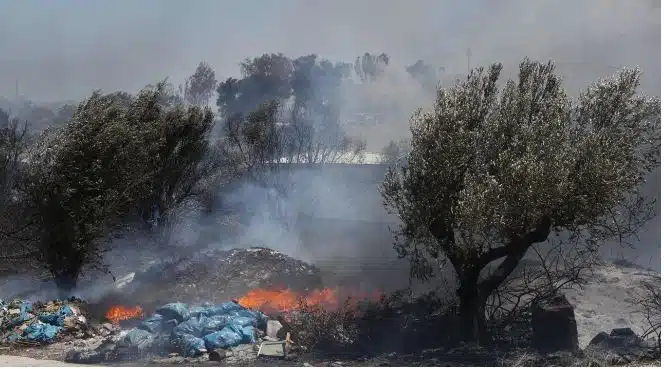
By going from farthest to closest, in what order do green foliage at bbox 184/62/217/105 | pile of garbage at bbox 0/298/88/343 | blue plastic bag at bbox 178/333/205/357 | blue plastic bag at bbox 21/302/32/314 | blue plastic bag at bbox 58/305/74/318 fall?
green foliage at bbox 184/62/217/105 < blue plastic bag at bbox 21/302/32/314 < blue plastic bag at bbox 58/305/74/318 < pile of garbage at bbox 0/298/88/343 < blue plastic bag at bbox 178/333/205/357

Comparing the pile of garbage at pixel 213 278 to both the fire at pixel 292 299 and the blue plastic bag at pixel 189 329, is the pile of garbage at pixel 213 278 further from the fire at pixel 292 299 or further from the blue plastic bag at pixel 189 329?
the blue plastic bag at pixel 189 329

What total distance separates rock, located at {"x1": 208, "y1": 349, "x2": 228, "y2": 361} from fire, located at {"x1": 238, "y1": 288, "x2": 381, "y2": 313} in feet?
10.2

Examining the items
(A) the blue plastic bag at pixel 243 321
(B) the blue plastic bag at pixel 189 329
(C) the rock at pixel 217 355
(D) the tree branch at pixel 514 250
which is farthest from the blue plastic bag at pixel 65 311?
(D) the tree branch at pixel 514 250

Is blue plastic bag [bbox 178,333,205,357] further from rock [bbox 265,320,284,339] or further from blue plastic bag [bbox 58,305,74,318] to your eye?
blue plastic bag [bbox 58,305,74,318]

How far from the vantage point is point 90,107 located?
826 inches

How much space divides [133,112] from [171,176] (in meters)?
7.91

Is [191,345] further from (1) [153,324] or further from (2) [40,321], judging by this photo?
(2) [40,321]

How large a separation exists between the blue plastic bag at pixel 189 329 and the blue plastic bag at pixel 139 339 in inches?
25.8

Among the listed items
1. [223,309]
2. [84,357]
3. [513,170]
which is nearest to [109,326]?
[84,357]

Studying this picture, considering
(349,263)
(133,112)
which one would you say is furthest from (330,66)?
(133,112)

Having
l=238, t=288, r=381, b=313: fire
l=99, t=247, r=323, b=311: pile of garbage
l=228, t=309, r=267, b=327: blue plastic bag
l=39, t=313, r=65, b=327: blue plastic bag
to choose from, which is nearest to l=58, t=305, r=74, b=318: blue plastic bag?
l=39, t=313, r=65, b=327: blue plastic bag

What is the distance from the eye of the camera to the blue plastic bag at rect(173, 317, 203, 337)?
15.9 m

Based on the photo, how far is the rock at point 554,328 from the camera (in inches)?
612

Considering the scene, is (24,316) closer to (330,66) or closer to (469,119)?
(469,119)
